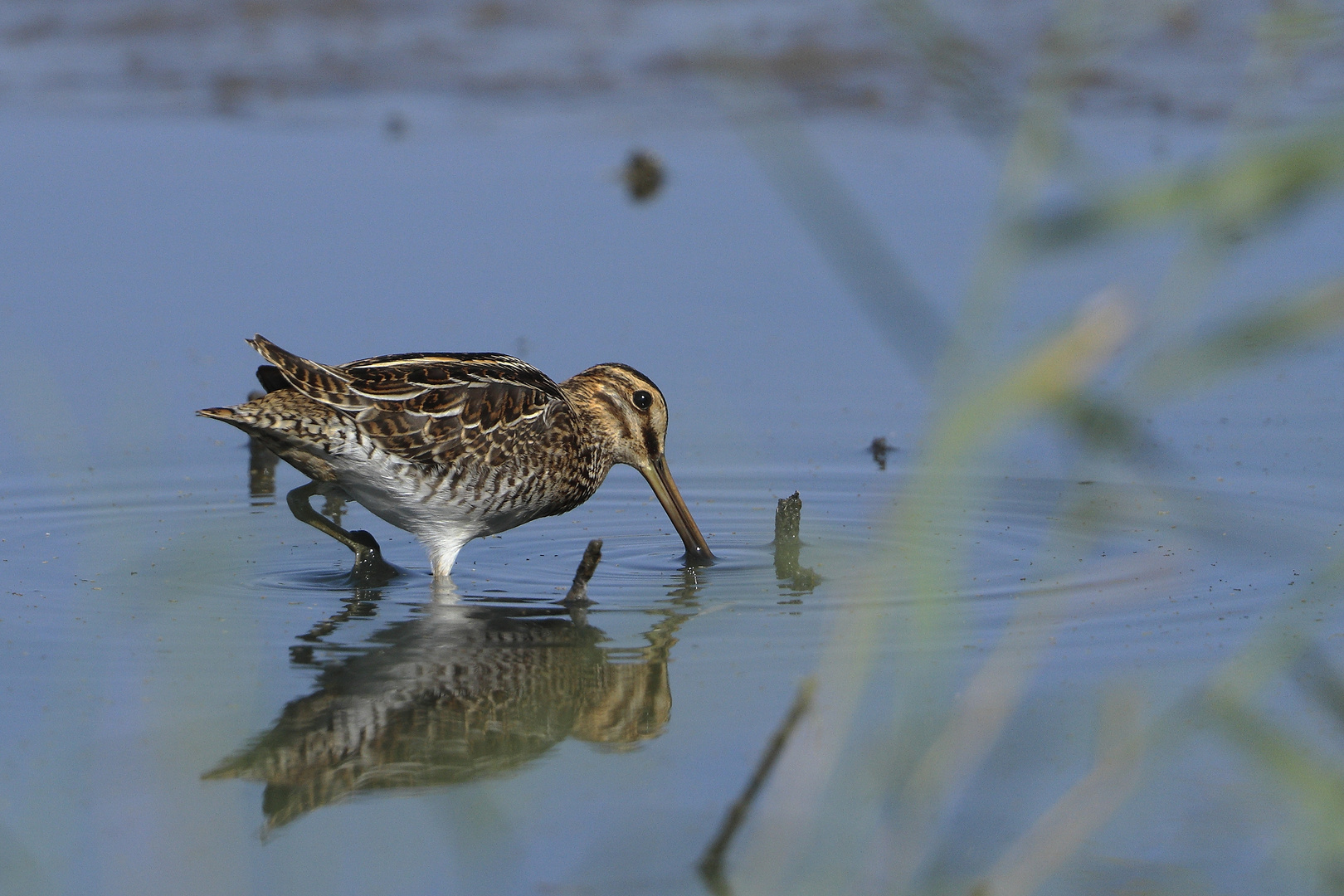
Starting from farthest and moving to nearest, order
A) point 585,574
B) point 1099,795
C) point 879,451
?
1. point 879,451
2. point 585,574
3. point 1099,795

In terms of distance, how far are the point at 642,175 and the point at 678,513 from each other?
5.45 metres

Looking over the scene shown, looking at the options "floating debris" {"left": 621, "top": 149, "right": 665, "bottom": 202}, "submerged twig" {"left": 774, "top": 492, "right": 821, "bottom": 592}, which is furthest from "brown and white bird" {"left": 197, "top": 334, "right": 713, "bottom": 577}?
"floating debris" {"left": 621, "top": 149, "right": 665, "bottom": 202}

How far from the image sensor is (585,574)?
5.54 meters

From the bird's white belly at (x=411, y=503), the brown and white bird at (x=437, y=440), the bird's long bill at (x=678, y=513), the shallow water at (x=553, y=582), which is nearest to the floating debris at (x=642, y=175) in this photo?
the shallow water at (x=553, y=582)

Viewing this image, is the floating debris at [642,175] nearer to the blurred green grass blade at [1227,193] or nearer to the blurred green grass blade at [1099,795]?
the blurred green grass blade at [1099,795]

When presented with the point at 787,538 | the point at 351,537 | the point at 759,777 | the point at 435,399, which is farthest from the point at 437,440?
the point at 759,777

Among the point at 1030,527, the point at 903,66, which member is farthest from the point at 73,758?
the point at 903,66

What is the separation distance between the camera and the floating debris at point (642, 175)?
11.7 metres

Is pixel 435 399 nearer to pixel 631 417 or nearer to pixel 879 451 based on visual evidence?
pixel 631 417

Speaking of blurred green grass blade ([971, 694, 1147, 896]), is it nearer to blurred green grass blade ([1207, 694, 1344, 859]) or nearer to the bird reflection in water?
blurred green grass blade ([1207, 694, 1344, 859])

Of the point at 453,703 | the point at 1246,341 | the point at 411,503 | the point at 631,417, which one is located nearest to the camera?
the point at 1246,341

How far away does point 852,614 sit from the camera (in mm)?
5309

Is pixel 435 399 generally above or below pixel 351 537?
above

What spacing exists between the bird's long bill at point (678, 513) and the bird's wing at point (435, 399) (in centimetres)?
47
